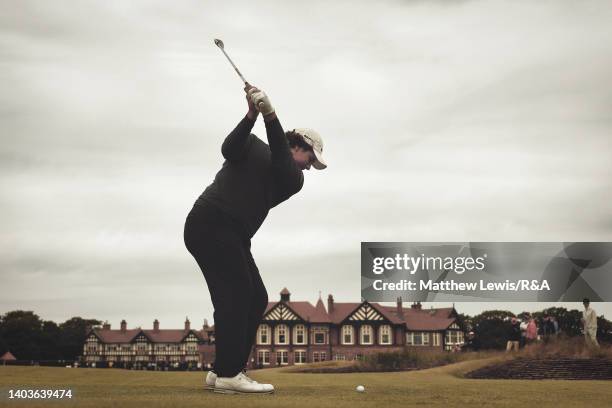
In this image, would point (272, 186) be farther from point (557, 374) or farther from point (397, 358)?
point (397, 358)

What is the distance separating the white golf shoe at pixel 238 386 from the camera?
588cm

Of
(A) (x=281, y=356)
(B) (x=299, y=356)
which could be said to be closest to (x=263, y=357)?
(A) (x=281, y=356)

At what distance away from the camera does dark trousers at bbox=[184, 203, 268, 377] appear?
5996 millimetres

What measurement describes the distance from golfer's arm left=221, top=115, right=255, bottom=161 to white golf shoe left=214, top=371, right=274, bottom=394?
178cm

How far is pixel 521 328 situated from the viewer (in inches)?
1137

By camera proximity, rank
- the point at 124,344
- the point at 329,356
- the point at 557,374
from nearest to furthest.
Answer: the point at 557,374 → the point at 329,356 → the point at 124,344

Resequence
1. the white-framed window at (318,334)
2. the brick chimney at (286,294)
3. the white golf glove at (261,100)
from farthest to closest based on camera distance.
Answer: the brick chimney at (286,294) < the white-framed window at (318,334) < the white golf glove at (261,100)

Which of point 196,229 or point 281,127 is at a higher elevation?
point 281,127

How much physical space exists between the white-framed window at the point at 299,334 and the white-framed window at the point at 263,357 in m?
3.61

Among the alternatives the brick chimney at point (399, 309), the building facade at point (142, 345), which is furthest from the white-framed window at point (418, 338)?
the building facade at point (142, 345)

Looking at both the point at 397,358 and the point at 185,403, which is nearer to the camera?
the point at 185,403

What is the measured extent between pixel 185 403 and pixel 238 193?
1.83m

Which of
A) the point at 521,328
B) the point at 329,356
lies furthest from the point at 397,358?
the point at 329,356

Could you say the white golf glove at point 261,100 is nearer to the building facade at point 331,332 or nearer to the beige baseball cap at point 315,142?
the beige baseball cap at point 315,142
